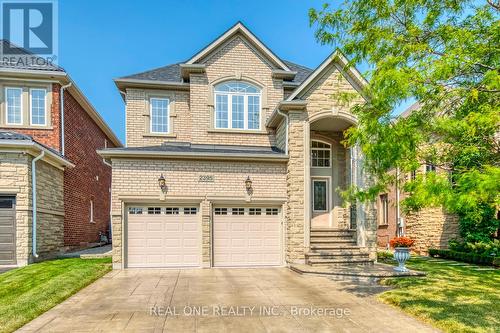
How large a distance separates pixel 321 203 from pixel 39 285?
34.4 ft

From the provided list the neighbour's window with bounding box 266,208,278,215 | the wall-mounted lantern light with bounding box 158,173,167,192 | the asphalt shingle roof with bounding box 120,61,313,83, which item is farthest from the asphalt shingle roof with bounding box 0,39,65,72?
the neighbour's window with bounding box 266,208,278,215

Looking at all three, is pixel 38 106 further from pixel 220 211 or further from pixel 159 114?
pixel 220 211

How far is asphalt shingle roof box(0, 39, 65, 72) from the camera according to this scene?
14.7m

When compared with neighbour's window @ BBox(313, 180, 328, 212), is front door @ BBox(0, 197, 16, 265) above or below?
below

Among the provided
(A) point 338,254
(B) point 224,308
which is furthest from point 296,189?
(B) point 224,308

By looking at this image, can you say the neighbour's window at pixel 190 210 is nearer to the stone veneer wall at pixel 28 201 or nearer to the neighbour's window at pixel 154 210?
the neighbour's window at pixel 154 210

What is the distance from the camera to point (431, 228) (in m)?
16.4

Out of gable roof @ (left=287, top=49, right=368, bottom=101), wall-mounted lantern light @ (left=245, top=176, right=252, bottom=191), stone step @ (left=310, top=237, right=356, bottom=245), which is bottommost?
stone step @ (left=310, top=237, right=356, bottom=245)

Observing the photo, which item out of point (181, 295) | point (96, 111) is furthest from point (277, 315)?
point (96, 111)

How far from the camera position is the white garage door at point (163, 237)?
12.0 meters

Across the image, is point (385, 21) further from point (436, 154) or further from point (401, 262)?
point (401, 262)

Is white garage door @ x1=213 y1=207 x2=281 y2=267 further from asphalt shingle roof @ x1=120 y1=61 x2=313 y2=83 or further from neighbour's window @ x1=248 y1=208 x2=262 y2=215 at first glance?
asphalt shingle roof @ x1=120 y1=61 x2=313 y2=83

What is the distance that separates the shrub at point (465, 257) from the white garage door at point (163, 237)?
442 inches

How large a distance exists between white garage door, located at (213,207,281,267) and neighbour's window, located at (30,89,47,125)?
950cm
